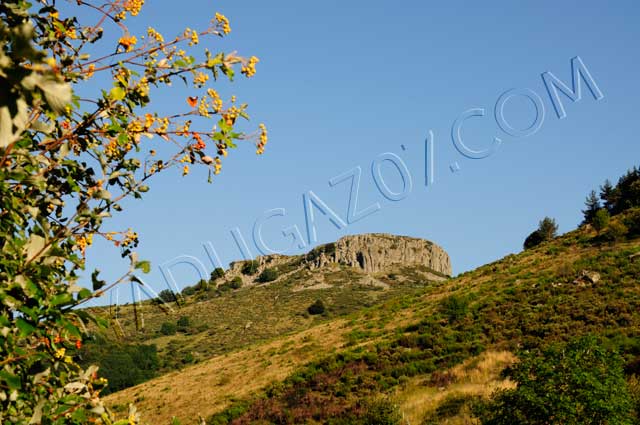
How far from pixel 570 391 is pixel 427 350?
16980 mm

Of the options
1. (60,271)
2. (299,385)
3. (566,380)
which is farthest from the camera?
(299,385)

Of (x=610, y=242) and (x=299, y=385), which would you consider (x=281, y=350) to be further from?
(x=610, y=242)

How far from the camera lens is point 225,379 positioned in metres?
35.3

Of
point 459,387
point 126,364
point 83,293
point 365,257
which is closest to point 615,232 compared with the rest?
point 459,387

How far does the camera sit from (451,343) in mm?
28328

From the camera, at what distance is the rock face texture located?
415 feet

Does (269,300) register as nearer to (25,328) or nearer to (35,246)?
(35,246)

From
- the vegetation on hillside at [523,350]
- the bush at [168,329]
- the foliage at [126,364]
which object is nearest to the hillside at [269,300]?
the bush at [168,329]

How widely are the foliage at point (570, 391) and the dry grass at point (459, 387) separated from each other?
3.20 m

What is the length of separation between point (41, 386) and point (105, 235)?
1059 millimetres

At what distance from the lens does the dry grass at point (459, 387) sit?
17766 millimetres

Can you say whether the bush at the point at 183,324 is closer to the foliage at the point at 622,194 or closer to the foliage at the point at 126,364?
the foliage at the point at 126,364

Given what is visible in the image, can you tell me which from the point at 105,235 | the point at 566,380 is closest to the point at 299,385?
the point at 566,380

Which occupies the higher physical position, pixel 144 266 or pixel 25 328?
pixel 144 266
